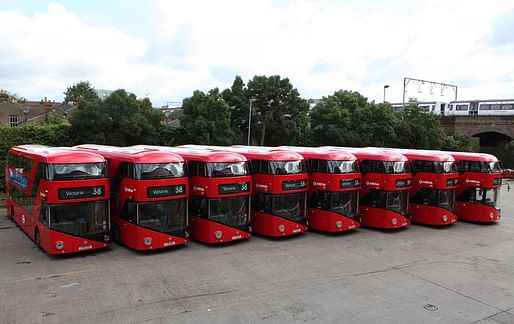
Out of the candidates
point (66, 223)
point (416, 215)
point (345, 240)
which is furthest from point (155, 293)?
point (416, 215)

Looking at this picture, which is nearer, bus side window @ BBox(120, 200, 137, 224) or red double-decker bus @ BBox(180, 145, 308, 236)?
bus side window @ BBox(120, 200, 137, 224)

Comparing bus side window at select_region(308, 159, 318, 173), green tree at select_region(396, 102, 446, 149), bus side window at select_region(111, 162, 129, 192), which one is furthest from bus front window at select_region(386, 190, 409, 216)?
green tree at select_region(396, 102, 446, 149)

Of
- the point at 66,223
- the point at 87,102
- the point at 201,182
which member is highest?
the point at 87,102

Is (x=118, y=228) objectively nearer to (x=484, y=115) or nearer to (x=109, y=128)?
(x=109, y=128)

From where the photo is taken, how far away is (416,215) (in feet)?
69.4

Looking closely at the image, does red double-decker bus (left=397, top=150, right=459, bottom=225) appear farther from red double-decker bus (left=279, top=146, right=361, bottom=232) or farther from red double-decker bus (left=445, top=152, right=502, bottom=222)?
red double-decker bus (left=279, top=146, right=361, bottom=232)

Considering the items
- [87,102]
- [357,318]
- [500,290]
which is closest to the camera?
[357,318]

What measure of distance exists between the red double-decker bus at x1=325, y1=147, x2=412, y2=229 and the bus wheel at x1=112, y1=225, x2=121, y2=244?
11.1m

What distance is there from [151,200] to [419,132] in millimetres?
36334

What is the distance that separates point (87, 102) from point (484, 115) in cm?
5245

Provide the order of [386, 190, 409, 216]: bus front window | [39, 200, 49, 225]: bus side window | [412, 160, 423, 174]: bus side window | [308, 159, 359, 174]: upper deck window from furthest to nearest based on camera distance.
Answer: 1. [412, 160, 423, 174]: bus side window
2. [386, 190, 409, 216]: bus front window
3. [308, 159, 359, 174]: upper deck window
4. [39, 200, 49, 225]: bus side window

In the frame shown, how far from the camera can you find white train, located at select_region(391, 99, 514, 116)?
58.0 meters

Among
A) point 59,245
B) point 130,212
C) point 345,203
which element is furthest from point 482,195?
point 59,245

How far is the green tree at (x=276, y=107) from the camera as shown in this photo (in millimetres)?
38500
